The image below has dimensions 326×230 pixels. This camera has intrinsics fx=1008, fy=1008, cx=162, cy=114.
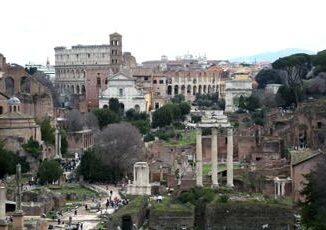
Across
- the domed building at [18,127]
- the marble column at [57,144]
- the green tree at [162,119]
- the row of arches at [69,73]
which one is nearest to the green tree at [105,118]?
the green tree at [162,119]

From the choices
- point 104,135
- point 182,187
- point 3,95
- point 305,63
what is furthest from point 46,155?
point 305,63

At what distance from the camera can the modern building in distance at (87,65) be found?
295ft

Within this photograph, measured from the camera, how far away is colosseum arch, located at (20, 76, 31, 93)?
65062 mm

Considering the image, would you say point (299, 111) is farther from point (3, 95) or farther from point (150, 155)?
point (3, 95)

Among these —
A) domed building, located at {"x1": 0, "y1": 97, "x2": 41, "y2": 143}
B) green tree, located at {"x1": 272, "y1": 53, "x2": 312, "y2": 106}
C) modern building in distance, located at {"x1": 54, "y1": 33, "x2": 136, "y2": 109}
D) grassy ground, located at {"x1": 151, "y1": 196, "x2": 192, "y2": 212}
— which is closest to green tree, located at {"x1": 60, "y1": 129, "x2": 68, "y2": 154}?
domed building, located at {"x1": 0, "y1": 97, "x2": 41, "y2": 143}

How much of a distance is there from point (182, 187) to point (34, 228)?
39.9ft

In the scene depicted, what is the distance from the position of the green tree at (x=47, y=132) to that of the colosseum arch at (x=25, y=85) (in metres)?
9.94

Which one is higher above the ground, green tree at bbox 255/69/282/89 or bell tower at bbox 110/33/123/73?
bell tower at bbox 110/33/123/73

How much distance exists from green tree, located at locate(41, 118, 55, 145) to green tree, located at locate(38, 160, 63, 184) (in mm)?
9207

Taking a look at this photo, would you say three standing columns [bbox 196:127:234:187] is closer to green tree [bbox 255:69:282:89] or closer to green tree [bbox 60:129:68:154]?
green tree [bbox 60:129:68:154]

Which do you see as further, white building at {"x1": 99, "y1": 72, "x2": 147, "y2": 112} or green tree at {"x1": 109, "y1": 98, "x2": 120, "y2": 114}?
white building at {"x1": 99, "y1": 72, "x2": 147, "y2": 112}

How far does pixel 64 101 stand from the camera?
83.8 meters

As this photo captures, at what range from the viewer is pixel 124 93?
257 ft

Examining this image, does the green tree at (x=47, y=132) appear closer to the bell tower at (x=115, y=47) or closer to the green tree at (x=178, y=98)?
the green tree at (x=178, y=98)
